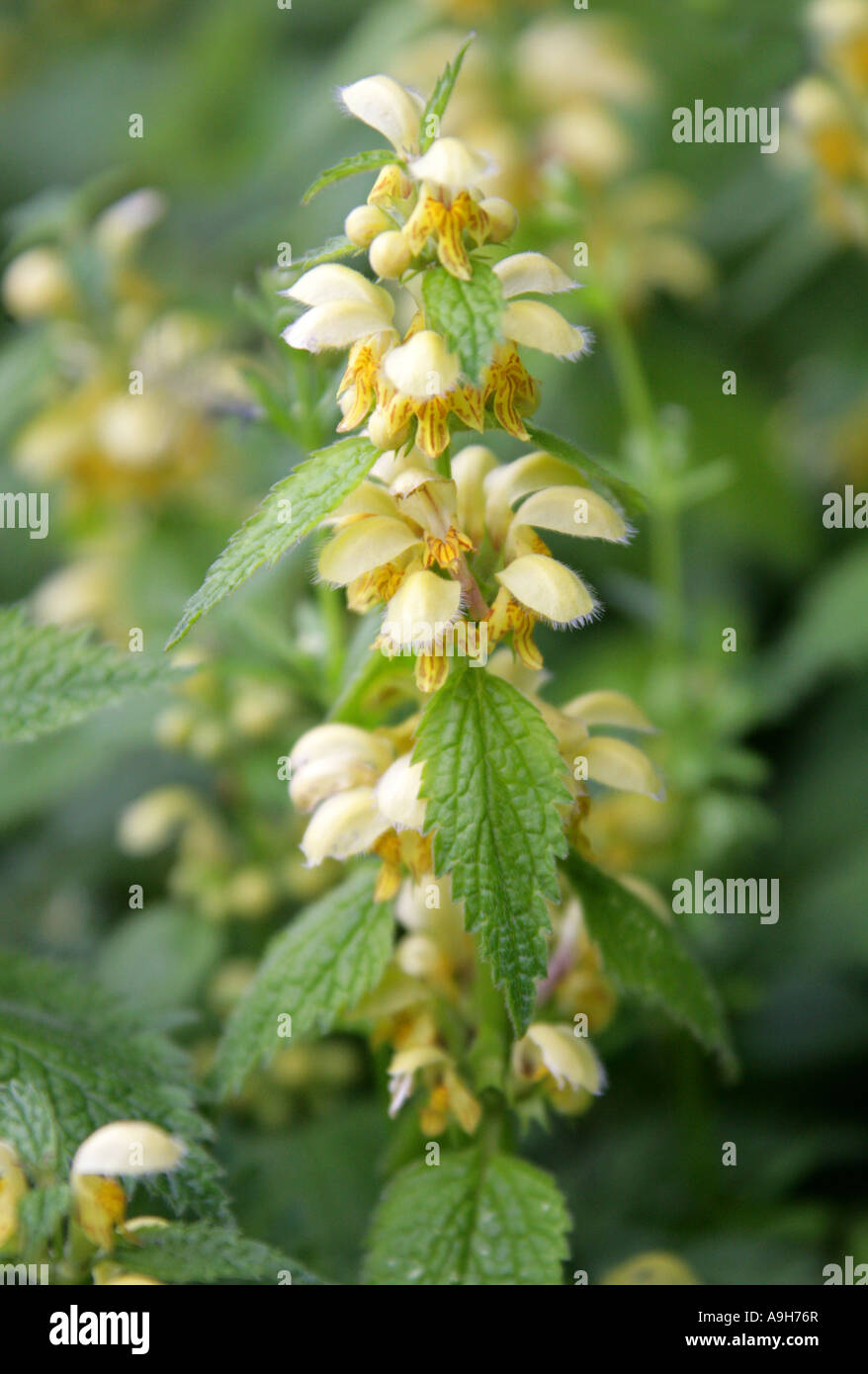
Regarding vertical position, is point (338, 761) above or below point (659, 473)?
below

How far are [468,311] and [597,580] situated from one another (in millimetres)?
1323

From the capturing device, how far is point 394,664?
39.4 inches

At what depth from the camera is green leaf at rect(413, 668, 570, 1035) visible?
838mm

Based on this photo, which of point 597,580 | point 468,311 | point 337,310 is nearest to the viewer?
point 468,311

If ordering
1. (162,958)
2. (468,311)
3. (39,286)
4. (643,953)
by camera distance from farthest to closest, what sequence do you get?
(39,286) < (162,958) < (643,953) < (468,311)

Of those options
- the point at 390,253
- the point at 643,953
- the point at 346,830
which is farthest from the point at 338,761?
the point at 390,253

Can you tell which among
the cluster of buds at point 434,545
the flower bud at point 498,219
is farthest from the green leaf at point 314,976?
the flower bud at point 498,219

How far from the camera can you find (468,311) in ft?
2.63

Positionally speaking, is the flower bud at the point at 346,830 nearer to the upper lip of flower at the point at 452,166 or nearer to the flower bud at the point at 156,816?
the upper lip of flower at the point at 452,166

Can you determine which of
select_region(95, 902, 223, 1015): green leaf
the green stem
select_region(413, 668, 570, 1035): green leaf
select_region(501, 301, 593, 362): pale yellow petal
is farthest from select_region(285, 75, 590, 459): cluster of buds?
select_region(95, 902, 223, 1015): green leaf

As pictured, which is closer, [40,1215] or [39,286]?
[40,1215]

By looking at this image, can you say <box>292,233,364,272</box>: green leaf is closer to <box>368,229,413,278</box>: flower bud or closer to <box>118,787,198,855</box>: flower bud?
<box>368,229,413,278</box>: flower bud

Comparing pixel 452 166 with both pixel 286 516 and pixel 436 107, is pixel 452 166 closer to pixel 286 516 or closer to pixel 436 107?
pixel 436 107
